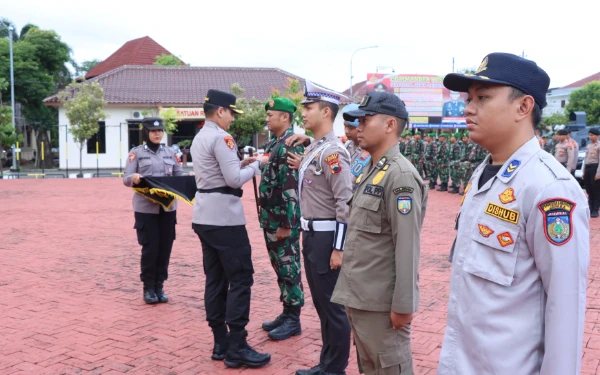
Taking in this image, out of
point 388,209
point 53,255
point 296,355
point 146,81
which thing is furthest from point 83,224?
point 146,81

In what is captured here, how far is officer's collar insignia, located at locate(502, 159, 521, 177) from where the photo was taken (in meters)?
1.89

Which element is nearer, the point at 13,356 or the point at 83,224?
the point at 13,356

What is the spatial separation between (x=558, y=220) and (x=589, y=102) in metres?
46.5

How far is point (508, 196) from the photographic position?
187 centimetres

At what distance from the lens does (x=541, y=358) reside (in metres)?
1.82

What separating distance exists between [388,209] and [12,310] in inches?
176

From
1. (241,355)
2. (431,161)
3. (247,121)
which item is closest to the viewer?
(241,355)

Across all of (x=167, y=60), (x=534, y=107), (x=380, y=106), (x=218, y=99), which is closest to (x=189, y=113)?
(x=167, y=60)

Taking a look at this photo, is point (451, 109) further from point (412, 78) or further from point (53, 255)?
point (53, 255)

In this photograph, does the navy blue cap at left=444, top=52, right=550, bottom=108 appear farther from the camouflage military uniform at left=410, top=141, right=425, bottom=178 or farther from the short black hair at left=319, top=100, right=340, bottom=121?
the camouflage military uniform at left=410, top=141, right=425, bottom=178

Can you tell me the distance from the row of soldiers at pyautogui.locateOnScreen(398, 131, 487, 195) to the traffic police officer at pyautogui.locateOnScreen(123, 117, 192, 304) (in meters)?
11.7

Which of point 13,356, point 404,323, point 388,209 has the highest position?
point 388,209

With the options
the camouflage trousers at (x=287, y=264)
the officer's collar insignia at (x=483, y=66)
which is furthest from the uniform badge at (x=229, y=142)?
the officer's collar insignia at (x=483, y=66)

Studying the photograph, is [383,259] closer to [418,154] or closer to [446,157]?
[446,157]
